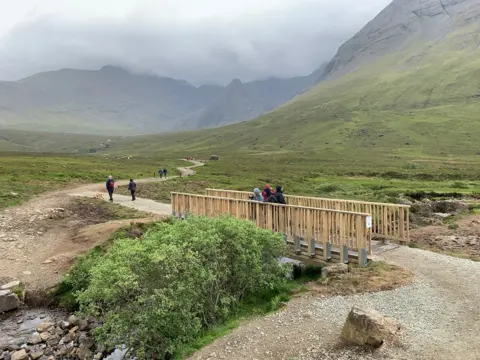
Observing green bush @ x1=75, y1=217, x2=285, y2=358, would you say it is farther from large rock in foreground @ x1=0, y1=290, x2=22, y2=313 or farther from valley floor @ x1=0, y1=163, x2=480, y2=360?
large rock in foreground @ x1=0, y1=290, x2=22, y2=313

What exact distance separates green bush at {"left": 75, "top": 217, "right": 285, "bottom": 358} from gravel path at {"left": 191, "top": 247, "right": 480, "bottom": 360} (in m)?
1.70

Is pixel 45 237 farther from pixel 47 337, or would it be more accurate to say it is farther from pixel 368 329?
pixel 368 329

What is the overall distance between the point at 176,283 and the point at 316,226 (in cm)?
734

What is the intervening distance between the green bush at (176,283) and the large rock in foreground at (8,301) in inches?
215

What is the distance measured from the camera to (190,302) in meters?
12.9

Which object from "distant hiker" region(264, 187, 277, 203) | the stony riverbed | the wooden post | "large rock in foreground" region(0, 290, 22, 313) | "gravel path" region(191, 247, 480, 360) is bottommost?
the stony riverbed

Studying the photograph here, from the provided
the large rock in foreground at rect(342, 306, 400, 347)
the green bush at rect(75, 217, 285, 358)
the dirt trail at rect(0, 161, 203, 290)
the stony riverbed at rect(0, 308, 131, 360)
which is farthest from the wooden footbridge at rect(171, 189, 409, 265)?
the stony riverbed at rect(0, 308, 131, 360)

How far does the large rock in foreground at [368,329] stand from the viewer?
10.1 meters

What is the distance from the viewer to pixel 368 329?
10.2 m

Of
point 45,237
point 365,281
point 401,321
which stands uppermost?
point 365,281

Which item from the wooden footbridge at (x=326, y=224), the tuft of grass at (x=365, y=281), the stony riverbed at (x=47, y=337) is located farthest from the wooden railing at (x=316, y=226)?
the stony riverbed at (x=47, y=337)

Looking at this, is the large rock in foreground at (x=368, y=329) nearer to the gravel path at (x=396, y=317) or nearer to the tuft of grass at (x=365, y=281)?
the gravel path at (x=396, y=317)

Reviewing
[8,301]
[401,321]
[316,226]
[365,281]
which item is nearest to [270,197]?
[316,226]

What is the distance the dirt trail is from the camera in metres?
21.1
